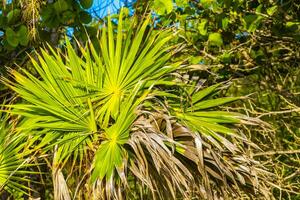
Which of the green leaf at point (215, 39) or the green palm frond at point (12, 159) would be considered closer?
the green palm frond at point (12, 159)

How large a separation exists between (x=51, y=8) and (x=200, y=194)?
2.19 meters

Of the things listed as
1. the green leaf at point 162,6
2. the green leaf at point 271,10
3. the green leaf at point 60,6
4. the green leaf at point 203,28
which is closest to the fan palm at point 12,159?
the green leaf at point 60,6

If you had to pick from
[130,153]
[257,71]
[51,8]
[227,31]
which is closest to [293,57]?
[257,71]

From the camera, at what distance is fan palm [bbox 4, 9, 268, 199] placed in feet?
14.3

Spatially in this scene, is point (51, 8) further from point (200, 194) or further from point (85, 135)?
point (200, 194)

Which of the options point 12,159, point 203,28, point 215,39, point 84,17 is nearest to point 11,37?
point 84,17

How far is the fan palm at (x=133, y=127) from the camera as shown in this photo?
4.35m

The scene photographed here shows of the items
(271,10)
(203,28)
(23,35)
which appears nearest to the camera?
(23,35)

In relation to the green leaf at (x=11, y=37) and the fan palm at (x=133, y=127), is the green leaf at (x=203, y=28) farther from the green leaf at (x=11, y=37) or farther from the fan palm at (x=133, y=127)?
the green leaf at (x=11, y=37)

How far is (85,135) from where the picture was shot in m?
4.55

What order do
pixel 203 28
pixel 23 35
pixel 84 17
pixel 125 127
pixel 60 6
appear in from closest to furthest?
1. pixel 125 127
2. pixel 60 6
3. pixel 23 35
4. pixel 84 17
5. pixel 203 28

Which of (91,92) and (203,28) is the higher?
(203,28)

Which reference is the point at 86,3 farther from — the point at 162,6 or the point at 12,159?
the point at 12,159

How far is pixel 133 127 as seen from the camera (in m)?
4.46
